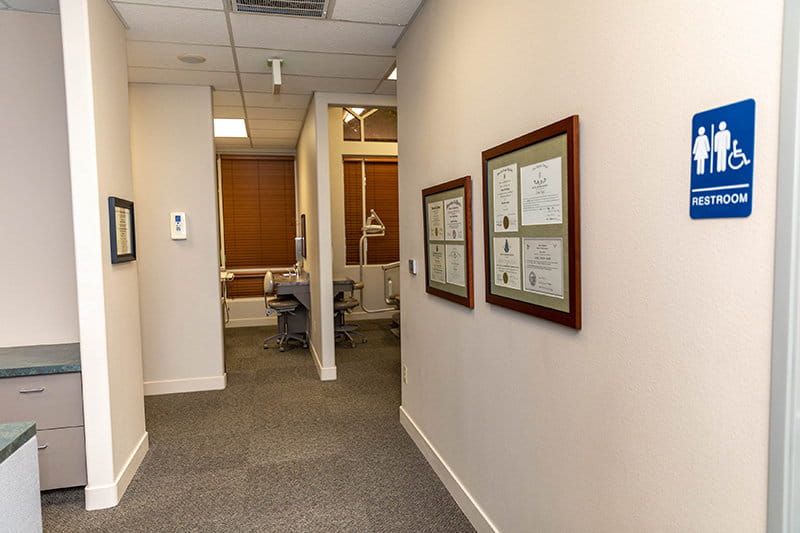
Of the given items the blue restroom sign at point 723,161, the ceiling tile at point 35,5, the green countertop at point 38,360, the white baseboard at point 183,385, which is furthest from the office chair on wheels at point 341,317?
the blue restroom sign at point 723,161

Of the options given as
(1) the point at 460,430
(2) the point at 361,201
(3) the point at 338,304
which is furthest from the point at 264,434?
(2) the point at 361,201

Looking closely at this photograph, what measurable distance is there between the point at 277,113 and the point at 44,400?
3437 mm

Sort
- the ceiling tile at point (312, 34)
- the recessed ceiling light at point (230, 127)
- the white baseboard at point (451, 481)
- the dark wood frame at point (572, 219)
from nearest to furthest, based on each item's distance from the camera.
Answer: the dark wood frame at point (572, 219) < the white baseboard at point (451, 481) < the ceiling tile at point (312, 34) < the recessed ceiling light at point (230, 127)

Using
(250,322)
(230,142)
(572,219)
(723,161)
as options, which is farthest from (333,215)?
(723,161)

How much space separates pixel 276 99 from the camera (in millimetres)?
4590

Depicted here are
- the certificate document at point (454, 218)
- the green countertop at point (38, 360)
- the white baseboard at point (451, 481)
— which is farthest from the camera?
the green countertop at point (38, 360)

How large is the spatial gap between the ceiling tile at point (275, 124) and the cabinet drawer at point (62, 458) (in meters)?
3.67

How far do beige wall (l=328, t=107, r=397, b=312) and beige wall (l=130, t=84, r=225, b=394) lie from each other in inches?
119

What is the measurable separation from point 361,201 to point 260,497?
526 cm

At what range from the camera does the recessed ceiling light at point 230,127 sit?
556 cm

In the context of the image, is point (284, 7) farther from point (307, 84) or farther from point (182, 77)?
point (182, 77)

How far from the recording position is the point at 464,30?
223 cm

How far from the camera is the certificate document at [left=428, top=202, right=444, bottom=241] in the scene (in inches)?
102

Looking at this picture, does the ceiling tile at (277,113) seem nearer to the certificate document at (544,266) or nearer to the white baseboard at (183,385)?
the white baseboard at (183,385)
